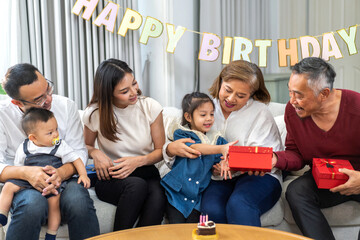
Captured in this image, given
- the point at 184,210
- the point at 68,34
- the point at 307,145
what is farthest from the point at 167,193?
the point at 68,34

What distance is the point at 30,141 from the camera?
2004mm

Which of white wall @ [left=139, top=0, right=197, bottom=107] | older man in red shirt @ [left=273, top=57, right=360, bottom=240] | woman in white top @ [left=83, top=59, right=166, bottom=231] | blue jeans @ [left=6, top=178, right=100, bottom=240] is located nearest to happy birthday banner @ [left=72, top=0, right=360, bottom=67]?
white wall @ [left=139, top=0, right=197, bottom=107]

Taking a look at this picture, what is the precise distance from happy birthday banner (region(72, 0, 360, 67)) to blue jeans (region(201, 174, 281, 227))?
1.22 metres

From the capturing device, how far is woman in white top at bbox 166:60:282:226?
6.51 feet

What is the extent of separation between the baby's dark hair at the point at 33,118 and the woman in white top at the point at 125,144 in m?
0.34

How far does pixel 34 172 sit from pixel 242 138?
106cm

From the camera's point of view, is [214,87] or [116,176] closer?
[116,176]

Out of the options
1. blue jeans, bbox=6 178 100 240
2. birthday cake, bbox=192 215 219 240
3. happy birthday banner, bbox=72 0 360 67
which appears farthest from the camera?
happy birthday banner, bbox=72 0 360 67

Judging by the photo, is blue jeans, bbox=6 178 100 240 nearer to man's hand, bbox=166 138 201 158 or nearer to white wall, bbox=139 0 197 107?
man's hand, bbox=166 138 201 158

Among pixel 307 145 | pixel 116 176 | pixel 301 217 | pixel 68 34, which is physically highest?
pixel 68 34

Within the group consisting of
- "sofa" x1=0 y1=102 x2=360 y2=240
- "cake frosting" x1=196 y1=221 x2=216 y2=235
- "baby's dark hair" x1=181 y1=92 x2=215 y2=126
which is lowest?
"sofa" x1=0 y1=102 x2=360 y2=240

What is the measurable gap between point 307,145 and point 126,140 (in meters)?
0.94

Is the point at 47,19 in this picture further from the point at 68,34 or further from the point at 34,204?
the point at 34,204

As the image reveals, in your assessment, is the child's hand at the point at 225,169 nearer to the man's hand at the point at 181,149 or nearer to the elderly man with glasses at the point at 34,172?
the man's hand at the point at 181,149
